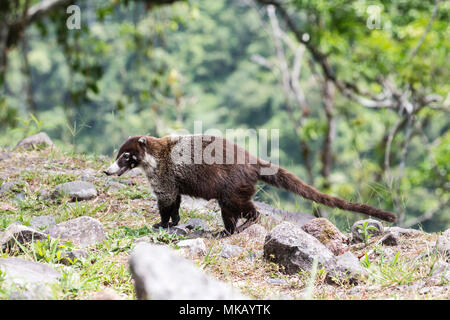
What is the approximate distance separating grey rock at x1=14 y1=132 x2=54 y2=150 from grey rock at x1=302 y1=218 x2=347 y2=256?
3.81 meters

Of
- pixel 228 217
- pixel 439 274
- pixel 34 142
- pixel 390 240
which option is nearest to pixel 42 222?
pixel 228 217

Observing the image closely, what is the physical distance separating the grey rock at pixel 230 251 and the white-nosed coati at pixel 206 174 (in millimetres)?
616

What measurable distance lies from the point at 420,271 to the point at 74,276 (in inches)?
87.8

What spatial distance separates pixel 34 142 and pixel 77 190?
5.69 feet

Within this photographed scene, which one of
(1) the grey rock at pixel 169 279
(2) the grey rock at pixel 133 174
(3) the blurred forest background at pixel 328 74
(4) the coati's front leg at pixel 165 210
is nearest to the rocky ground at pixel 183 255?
(1) the grey rock at pixel 169 279

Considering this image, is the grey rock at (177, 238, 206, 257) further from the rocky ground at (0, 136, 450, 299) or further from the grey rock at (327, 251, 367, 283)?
the grey rock at (327, 251, 367, 283)

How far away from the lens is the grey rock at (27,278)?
2.64m

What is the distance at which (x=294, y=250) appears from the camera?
3.48 m

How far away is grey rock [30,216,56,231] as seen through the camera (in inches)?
162

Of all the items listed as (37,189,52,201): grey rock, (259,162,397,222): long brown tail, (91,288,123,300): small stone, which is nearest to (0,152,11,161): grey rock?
(37,189,52,201): grey rock

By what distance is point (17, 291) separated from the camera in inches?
104

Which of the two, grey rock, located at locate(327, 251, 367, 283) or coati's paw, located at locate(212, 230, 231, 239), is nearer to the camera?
grey rock, located at locate(327, 251, 367, 283)

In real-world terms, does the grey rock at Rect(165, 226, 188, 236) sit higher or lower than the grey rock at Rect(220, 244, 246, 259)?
lower

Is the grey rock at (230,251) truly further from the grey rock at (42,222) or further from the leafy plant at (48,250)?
the grey rock at (42,222)
